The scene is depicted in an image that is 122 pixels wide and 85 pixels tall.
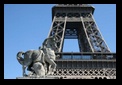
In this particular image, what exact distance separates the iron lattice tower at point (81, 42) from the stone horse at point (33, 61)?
1025 inches

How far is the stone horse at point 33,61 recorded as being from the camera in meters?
15.7

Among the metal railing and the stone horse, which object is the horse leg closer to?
the stone horse

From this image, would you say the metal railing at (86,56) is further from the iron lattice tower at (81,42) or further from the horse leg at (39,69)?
the horse leg at (39,69)

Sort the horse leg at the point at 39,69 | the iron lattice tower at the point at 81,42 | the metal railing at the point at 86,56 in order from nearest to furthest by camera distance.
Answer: the horse leg at the point at 39,69 < the iron lattice tower at the point at 81,42 < the metal railing at the point at 86,56

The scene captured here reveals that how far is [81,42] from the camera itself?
178 feet

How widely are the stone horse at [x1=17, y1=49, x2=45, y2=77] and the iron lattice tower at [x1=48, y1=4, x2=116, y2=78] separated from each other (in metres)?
26.0

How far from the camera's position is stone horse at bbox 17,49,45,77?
15.7 m

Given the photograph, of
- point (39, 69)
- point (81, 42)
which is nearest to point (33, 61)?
point (39, 69)

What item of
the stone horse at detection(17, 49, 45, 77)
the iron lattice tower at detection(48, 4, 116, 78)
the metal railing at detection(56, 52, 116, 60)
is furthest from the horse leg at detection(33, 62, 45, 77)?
the metal railing at detection(56, 52, 116, 60)

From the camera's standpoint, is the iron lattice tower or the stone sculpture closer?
the stone sculpture

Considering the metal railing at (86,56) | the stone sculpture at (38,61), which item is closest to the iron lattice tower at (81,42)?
the metal railing at (86,56)

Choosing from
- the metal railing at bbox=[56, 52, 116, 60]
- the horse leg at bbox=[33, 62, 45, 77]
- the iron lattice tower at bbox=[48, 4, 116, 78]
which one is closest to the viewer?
the horse leg at bbox=[33, 62, 45, 77]

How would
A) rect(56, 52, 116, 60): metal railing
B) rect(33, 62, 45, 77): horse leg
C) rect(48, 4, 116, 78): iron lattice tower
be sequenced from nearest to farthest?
rect(33, 62, 45, 77): horse leg
rect(48, 4, 116, 78): iron lattice tower
rect(56, 52, 116, 60): metal railing
